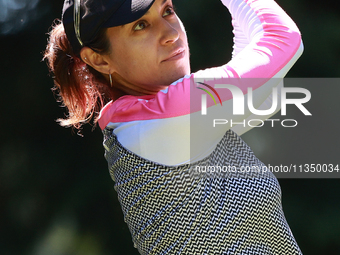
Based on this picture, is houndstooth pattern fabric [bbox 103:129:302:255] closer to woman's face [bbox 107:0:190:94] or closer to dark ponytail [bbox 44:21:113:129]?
woman's face [bbox 107:0:190:94]

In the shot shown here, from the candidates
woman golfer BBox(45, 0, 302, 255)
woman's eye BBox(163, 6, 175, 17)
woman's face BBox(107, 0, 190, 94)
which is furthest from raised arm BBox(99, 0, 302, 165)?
woman's eye BBox(163, 6, 175, 17)

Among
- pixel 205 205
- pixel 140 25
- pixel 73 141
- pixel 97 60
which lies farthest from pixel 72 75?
pixel 73 141

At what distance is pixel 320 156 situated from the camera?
8.75 feet

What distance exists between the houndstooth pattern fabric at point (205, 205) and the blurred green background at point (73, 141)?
1.48m

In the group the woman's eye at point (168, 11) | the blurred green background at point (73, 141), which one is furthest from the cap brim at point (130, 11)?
the blurred green background at point (73, 141)

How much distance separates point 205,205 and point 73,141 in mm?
1654

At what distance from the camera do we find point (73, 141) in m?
2.63

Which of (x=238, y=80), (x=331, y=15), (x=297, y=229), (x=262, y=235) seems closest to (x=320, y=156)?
(x=297, y=229)

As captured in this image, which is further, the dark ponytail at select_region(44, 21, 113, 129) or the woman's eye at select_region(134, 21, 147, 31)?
the dark ponytail at select_region(44, 21, 113, 129)

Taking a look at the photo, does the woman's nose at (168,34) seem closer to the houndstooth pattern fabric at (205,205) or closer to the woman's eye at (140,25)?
the woman's eye at (140,25)

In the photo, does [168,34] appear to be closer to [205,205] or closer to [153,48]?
[153,48]

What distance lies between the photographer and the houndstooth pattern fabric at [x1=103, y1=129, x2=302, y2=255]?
1.12m

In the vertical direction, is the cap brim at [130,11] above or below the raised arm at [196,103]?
above

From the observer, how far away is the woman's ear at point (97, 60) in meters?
1.26
